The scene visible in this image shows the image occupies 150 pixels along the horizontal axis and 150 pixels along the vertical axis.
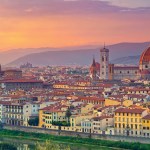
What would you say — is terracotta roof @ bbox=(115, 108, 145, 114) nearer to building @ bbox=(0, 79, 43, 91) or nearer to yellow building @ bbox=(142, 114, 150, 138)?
yellow building @ bbox=(142, 114, 150, 138)

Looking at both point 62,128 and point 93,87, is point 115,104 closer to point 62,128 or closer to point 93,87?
point 62,128

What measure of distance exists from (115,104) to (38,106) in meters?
4.38

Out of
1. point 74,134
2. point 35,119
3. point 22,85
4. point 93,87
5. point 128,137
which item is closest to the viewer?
point 128,137

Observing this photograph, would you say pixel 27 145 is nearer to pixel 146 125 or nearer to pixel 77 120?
pixel 77 120

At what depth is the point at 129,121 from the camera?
94.2ft

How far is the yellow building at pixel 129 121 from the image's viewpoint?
28.3m

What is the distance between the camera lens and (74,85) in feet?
189

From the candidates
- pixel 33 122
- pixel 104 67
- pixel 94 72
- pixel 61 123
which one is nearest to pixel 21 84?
pixel 94 72

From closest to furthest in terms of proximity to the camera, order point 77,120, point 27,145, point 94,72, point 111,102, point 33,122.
A: 1. point 27,145
2. point 77,120
3. point 33,122
4. point 111,102
5. point 94,72

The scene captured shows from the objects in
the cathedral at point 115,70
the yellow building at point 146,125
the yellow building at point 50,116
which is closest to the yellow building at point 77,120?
the yellow building at point 50,116

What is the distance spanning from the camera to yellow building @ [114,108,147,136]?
2830 cm

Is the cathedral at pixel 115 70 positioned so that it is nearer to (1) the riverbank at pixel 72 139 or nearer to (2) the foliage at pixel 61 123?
(1) the riverbank at pixel 72 139

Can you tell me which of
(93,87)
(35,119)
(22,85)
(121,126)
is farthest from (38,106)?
(22,85)

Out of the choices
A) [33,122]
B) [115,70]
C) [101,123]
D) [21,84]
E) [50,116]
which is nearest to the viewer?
[101,123]
